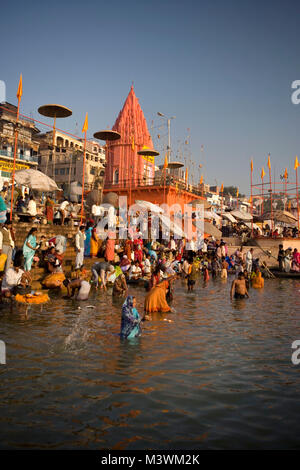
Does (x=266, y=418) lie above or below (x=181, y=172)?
below

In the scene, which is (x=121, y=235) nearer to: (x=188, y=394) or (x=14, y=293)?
(x=14, y=293)

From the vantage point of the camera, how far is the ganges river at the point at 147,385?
341 centimetres

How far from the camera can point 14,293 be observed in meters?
8.43

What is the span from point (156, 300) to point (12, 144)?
35615 mm

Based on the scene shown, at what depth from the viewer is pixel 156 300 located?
9.16m

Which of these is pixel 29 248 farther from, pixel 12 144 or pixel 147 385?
pixel 12 144

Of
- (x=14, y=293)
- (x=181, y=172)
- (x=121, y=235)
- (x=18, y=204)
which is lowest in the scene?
(x=14, y=293)

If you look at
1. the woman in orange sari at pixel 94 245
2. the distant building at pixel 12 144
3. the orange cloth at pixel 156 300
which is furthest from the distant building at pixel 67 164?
the orange cloth at pixel 156 300

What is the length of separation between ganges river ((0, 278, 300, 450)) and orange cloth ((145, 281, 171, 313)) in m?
0.75

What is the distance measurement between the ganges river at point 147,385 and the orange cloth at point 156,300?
754mm

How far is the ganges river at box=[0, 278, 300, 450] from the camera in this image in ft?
11.2

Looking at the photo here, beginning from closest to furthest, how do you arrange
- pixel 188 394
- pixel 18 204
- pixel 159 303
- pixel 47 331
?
pixel 188 394 → pixel 47 331 → pixel 159 303 → pixel 18 204

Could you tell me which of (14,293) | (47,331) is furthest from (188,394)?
(14,293)

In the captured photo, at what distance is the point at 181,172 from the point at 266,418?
2666 inches
